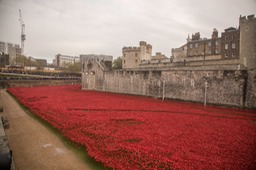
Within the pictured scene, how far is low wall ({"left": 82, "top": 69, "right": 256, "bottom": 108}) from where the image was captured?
17375 millimetres

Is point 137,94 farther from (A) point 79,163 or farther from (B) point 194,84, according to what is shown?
(A) point 79,163

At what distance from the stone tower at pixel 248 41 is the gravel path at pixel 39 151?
4457 cm

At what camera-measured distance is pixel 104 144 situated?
8.10 meters

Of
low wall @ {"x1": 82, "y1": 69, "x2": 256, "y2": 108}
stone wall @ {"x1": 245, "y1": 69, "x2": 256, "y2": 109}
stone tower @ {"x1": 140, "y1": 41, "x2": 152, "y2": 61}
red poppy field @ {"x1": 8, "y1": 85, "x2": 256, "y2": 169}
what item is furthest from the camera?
stone tower @ {"x1": 140, "y1": 41, "x2": 152, "y2": 61}

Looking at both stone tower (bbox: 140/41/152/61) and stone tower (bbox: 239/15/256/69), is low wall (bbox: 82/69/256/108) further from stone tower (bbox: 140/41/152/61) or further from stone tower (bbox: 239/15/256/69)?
stone tower (bbox: 140/41/152/61)

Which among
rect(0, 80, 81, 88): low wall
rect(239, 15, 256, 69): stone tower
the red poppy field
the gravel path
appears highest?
rect(239, 15, 256, 69): stone tower

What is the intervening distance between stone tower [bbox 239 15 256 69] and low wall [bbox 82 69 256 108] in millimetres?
25911

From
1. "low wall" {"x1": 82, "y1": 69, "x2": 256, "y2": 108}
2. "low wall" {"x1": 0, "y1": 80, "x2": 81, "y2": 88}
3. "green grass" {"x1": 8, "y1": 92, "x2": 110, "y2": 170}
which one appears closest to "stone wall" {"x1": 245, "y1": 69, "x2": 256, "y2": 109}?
"low wall" {"x1": 82, "y1": 69, "x2": 256, "y2": 108}

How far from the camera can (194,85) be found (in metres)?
21.6

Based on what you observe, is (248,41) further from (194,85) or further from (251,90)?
(251,90)

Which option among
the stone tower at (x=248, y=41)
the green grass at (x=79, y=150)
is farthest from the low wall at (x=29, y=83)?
the stone tower at (x=248, y=41)

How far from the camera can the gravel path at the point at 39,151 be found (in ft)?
21.7

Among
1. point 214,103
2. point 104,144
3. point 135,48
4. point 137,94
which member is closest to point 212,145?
point 104,144

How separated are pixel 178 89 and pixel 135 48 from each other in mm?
47325
